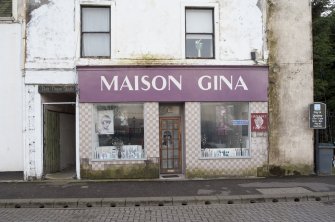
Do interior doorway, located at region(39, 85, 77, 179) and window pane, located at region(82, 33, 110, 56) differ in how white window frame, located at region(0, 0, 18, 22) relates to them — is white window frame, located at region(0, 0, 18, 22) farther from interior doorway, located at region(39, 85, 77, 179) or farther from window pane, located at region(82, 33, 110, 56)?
interior doorway, located at region(39, 85, 77, 179)

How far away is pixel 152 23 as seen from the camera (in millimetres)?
13961

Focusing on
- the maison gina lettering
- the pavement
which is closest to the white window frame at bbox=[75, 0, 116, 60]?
the maison gina lettering

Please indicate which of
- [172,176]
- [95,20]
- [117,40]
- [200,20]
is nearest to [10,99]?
[95,20]

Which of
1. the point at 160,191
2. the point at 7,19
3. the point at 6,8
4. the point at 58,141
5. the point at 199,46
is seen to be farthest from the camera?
the point at 6,8

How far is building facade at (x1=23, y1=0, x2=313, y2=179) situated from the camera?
1373 cm

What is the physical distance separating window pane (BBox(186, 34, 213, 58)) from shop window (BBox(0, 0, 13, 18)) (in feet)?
22.8

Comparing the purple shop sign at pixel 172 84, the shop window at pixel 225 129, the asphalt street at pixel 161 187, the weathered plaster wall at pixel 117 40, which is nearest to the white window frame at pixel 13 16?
the weathered plaster wall at pixel 117 40

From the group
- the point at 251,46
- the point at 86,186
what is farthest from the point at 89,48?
the point at 251,46

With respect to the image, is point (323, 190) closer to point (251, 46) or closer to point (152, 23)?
point (251, 46)

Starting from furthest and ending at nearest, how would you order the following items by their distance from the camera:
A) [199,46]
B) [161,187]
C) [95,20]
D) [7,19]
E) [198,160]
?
[7,19], [199,46], [95,20], [198,160], [161,187]

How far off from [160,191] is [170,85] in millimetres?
3995

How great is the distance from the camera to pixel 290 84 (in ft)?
Answer: 47.3

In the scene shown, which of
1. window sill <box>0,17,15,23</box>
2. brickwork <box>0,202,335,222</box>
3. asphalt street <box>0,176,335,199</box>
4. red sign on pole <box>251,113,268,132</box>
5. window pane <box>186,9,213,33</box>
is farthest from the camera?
window sill <box>0,17,15,23</box>

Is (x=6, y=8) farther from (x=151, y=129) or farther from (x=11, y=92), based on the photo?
(x=151, y=129)
